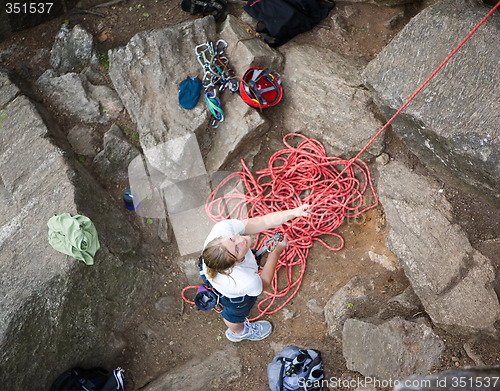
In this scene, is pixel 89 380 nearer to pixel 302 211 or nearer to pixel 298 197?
pixel 302 211

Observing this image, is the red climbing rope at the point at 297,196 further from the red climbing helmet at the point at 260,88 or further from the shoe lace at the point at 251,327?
the red climbing helmet at the point at 260,88

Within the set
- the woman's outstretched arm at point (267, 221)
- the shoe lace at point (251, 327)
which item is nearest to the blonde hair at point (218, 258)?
the woman's outstretched arm at point (267, 221)

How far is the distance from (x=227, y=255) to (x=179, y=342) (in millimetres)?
1759

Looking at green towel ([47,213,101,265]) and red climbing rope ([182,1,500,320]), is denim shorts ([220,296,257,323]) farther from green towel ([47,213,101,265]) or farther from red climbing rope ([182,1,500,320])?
green towel ([47,213,101,265])

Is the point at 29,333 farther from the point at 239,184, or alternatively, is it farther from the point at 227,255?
the point at 239,184

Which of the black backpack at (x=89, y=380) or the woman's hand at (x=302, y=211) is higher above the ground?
the woman's hand at (x=302, y=211)

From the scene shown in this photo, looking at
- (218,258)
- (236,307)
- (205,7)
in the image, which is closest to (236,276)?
(218,258)

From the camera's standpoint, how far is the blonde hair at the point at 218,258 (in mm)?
2762

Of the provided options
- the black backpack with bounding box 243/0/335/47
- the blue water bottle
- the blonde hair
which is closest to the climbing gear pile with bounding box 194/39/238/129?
the black backpack with bounding box 243/0/335/47

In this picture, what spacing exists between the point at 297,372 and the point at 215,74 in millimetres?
2851

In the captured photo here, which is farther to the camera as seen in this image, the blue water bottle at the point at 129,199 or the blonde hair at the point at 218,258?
the blue water bottle at the point at 129,199

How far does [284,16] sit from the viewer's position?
4285 mm

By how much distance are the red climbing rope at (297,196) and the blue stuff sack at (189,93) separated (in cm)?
83

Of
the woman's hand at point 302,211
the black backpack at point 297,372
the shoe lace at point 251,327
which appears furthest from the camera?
the shoe lace at point 251,327
